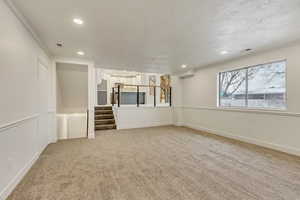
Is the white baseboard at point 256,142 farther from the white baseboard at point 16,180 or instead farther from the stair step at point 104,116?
the white baseboard at point 16,180

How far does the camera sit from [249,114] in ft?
13.3

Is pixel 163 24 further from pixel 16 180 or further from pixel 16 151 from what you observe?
pixel 16 180

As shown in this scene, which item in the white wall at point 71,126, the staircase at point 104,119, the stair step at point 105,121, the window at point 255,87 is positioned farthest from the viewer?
the stair step at point 105,121

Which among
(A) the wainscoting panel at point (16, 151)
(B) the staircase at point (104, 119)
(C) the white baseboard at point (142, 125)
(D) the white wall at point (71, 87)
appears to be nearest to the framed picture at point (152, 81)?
(C) the white baseboard at point (142, 125)

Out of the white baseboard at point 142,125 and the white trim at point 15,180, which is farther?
the white baseboard at point 142,125

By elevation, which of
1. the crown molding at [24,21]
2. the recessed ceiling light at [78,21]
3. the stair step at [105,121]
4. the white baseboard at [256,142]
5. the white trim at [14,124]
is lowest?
the white baseboard at [256,142]

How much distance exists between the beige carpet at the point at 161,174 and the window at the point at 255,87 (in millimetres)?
1234

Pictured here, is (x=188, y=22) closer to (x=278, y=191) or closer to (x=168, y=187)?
(x=168, y=187)

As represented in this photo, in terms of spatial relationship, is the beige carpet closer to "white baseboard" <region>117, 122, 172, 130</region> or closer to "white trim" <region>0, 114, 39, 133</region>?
"white trim" <region>0, 114, 39, 133</region>

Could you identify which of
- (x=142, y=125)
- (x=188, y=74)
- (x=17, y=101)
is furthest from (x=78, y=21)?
(x=142, y=125)

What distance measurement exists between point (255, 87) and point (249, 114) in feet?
2.47

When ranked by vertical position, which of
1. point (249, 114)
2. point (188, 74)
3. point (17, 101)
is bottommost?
point (249, 114)

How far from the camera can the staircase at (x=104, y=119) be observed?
19.4ft

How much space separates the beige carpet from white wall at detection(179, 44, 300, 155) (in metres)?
0.41
